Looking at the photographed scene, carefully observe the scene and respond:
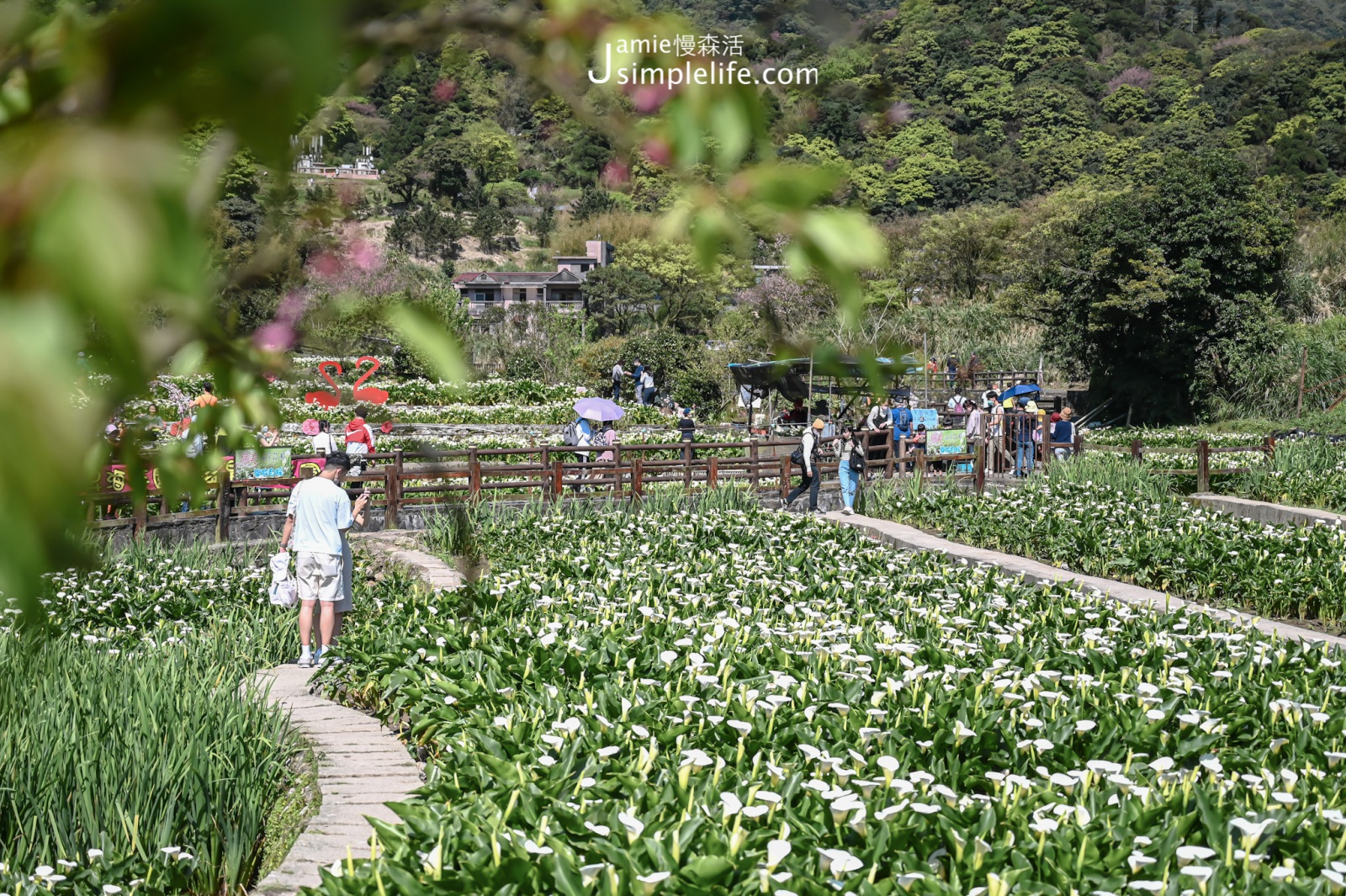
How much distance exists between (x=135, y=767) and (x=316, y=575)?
306 cm

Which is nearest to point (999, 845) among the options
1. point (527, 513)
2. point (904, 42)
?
point (904, 42)

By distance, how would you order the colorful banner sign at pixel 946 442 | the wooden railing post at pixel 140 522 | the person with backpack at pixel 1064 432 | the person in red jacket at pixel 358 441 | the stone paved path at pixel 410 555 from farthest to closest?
the person with backpack at pixel 1064 432
the colorful banner sign at pixel 946 442
the person in red jacket at pixel 358 441
the wooden railing post at pixel 140 522
the stone paved path at pixel 410 555

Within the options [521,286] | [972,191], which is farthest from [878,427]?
[972,191]

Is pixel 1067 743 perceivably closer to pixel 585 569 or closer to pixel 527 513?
pixel 585 569

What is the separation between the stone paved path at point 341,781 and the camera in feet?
11.4

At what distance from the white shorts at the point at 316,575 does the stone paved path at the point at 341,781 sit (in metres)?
0.89

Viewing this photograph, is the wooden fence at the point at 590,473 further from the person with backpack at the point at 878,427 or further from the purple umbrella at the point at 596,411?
the purple umbrella at the point at 596,411

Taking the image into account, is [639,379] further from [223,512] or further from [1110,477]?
[223,512]

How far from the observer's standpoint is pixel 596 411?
17094 mm

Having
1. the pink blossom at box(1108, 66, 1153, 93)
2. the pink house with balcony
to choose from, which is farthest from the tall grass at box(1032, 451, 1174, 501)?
the pink blossom at box(1108, 66, 1153, 93)

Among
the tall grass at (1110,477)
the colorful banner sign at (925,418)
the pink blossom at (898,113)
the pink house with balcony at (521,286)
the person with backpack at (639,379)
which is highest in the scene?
the pink house with balcony at (521,286)

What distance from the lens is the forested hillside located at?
157 centimetres

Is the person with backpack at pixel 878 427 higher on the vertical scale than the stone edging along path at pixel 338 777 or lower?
higher

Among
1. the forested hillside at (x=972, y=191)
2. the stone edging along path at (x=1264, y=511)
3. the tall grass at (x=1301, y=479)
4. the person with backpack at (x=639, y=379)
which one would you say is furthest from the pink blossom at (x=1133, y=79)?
the stone edging along path at (x=1264, y=511)
